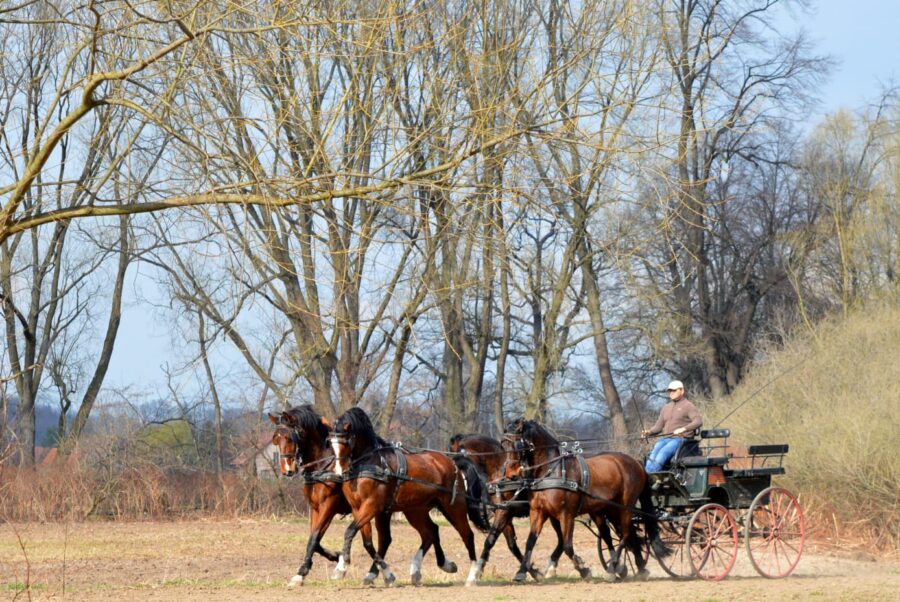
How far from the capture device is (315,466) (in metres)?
13.1

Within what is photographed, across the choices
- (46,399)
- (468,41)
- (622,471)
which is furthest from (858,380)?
(46,399)

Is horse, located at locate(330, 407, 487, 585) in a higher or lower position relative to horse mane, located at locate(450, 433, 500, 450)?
lower

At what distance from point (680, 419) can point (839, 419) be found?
7545 millimetres

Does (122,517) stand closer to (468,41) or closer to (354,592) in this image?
(354,592)

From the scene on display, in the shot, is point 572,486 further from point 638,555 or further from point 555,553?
point 638,555

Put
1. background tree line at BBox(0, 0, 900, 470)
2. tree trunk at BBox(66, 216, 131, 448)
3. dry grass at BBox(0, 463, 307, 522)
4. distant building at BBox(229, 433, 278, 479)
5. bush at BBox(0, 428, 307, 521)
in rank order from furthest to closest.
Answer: tree trunk at BBox(66, 216, 131, 448) → distant building at BBox(229, 433, 278, 479) → bush at BBox(0, 428, 307, 521) → dry grass at BBox(0, 463, 307, 522) → background tree line at BBox(0, 0, 900, 470)

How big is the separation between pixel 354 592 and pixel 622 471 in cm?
345

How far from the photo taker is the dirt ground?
11.5m

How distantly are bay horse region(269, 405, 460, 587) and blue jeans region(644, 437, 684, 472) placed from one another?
3.21 meters

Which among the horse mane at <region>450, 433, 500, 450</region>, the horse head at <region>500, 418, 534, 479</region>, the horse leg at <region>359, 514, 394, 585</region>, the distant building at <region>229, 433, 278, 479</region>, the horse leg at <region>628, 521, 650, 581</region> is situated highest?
the distant building at <region>229, 433, 278, 479</region>

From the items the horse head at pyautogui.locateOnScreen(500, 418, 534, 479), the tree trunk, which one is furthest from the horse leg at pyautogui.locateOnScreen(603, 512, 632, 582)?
the tree trunk

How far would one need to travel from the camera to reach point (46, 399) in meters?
32.4

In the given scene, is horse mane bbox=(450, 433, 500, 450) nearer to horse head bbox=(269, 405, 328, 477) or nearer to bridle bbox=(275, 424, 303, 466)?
horse head bbox=(269, 405, 328, 477)

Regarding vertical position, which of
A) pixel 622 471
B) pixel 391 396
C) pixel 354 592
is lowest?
pixel 354 592
